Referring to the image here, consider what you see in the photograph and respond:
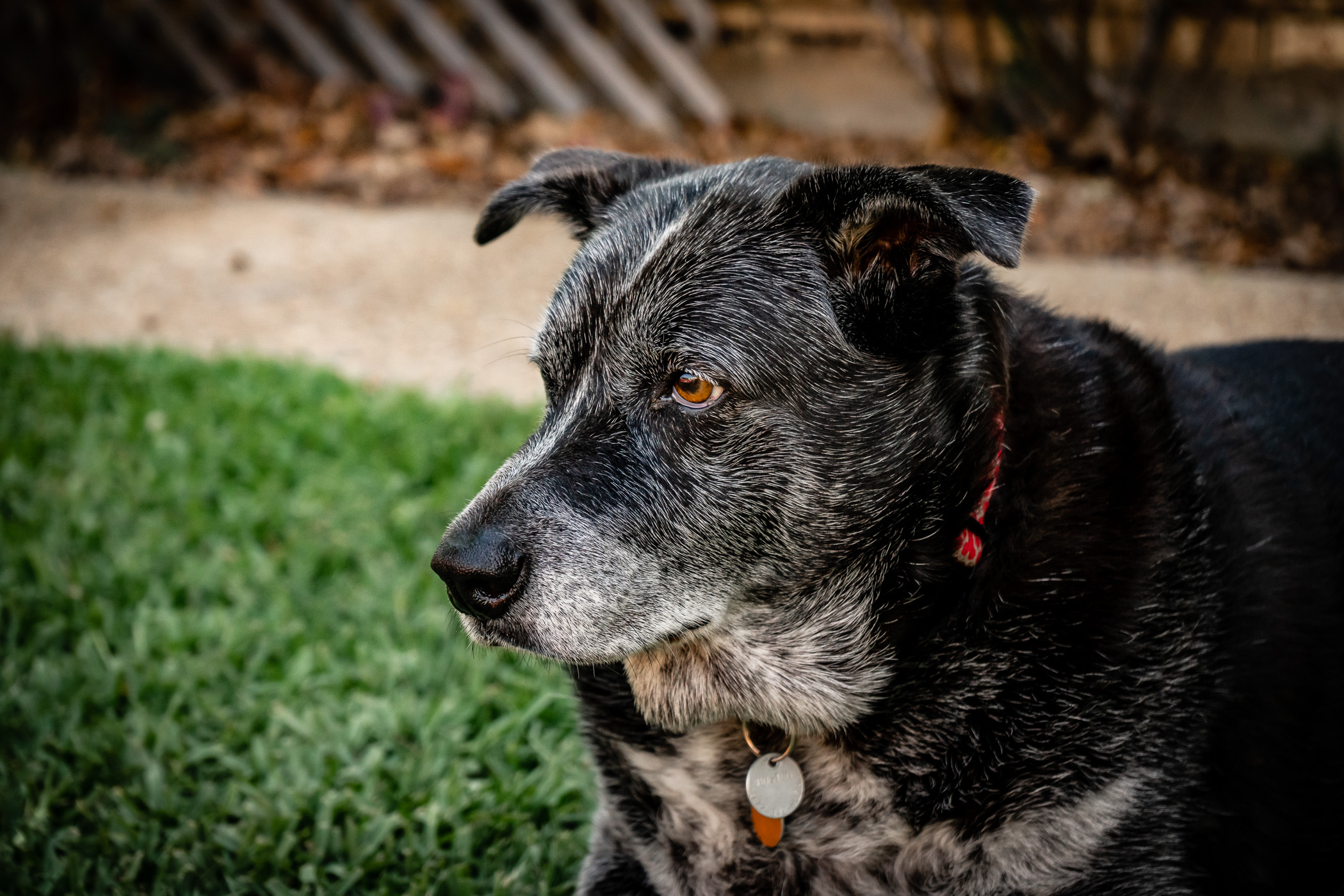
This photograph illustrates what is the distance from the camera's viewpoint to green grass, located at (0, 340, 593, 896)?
2.87 m

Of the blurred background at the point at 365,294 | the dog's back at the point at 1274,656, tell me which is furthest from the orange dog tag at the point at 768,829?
the dog's back at the point at 1274,656

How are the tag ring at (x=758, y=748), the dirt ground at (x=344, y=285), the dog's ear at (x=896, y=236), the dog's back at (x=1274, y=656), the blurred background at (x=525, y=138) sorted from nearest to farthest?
1. the dog's ear at (x=896, y=236)
2. the dog's back at (x=1274, y=656)
3. the tag ring at (x=758, y=748)
4. the dirt ground at (x=344, y=285)
5. the blurred background at (x=525, y=138)

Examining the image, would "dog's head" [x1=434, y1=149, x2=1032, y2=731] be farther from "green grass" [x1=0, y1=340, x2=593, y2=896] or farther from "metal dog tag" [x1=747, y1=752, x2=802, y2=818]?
"green grass" [x1=0, y1=340, x2=593, y2=896]

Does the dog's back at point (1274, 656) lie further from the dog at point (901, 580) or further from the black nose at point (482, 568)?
the black nose at point (482, 568)

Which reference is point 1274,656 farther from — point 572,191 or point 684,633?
point 572,191

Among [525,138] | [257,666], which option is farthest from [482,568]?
[525,138]

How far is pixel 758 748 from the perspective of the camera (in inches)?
98.4

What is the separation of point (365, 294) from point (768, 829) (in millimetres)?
5536

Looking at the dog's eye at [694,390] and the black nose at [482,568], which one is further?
the dog's eye at [694,390]

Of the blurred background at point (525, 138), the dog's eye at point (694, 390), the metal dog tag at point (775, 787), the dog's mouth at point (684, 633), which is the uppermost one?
the dog's eye at point (694, 390)

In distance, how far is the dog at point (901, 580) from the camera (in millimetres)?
2230

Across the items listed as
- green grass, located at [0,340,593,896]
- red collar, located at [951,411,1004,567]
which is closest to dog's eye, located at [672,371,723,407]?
red collar, located at [951,411,1004,567]

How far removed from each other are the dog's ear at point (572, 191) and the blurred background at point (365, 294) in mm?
1518

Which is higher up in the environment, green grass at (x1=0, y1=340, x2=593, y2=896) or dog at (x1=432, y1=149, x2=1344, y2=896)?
dog at (x1=432, y1=149, x2=1344, y2=896)
